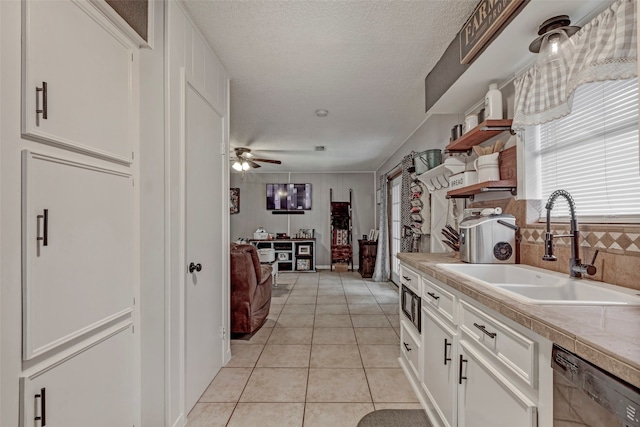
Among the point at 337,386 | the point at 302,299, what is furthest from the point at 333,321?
the point at 337,386

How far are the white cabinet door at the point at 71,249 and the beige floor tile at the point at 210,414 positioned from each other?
864 millimetres

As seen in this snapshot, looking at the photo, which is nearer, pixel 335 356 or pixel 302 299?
pixel 335 356

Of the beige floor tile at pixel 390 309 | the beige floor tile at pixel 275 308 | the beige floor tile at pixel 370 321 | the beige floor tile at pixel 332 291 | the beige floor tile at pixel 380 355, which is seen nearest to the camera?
the beige floor tile at pixel 380 355

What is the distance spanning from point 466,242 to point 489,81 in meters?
1.14

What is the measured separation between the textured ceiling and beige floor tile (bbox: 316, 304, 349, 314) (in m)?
2.46

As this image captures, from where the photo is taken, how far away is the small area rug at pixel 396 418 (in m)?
1.81

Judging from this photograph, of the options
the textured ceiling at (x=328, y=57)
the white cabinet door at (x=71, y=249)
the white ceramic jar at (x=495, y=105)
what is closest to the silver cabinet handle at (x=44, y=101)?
the white cabinet door at (x=71, y=249)

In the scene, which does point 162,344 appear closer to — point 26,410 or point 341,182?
point 26,410

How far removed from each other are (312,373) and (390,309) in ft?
6.42

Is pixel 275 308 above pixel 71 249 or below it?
below

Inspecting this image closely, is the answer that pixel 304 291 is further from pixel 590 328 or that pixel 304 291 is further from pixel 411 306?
pixel 590 328

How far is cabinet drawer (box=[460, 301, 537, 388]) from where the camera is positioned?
3.09 ft

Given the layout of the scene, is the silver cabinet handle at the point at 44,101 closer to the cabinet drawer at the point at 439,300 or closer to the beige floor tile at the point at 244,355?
the cabinet drawer at the point at 439,300

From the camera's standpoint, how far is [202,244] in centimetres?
207
